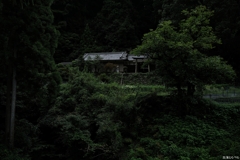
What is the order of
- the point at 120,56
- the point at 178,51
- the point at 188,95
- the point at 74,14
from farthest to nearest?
the point at 74,14, the point at 120,56, the point at 188,95, the point at 178,51

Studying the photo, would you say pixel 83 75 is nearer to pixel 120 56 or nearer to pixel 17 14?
pixel 17 14

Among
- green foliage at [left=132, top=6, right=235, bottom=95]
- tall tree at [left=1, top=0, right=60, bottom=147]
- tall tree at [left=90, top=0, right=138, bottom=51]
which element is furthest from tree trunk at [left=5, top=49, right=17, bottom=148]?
tall tree at [left=90, top=0, right=138, bottom=51]

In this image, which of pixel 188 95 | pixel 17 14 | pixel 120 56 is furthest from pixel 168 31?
pixel 120 56

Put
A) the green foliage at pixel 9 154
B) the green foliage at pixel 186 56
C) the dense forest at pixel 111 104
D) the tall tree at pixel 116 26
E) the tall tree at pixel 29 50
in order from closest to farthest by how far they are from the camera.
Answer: the green foliage at pixel 9 154
the tall tree at pixel 29 50
the dense forest at pixel 111 104
the green foliage at pixel 186 56
the tall tree at pixel 116 26

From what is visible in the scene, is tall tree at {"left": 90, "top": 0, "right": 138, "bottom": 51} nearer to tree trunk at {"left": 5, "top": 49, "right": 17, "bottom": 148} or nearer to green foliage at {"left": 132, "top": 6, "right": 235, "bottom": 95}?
green foliage at {"left": 132, "top": 6, "right": 235, "bottom": 95}

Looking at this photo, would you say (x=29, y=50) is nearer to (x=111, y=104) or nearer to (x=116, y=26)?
(x=111, y=104)

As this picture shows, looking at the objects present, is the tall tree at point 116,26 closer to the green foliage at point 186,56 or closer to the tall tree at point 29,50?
the green foliage at point 186,56

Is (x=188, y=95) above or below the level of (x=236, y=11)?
below

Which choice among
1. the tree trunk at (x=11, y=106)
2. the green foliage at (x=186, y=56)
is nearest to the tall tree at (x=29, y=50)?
the tree trunk at (x=11, y=106)

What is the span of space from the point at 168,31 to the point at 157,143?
5.95 m

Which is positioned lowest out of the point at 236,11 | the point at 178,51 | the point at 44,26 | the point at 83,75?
the point at 83,75

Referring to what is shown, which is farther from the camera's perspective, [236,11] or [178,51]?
[236,11]

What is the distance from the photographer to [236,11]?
18125 millimetres

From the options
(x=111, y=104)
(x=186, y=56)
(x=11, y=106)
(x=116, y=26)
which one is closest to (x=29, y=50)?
(x=11, y=106)
